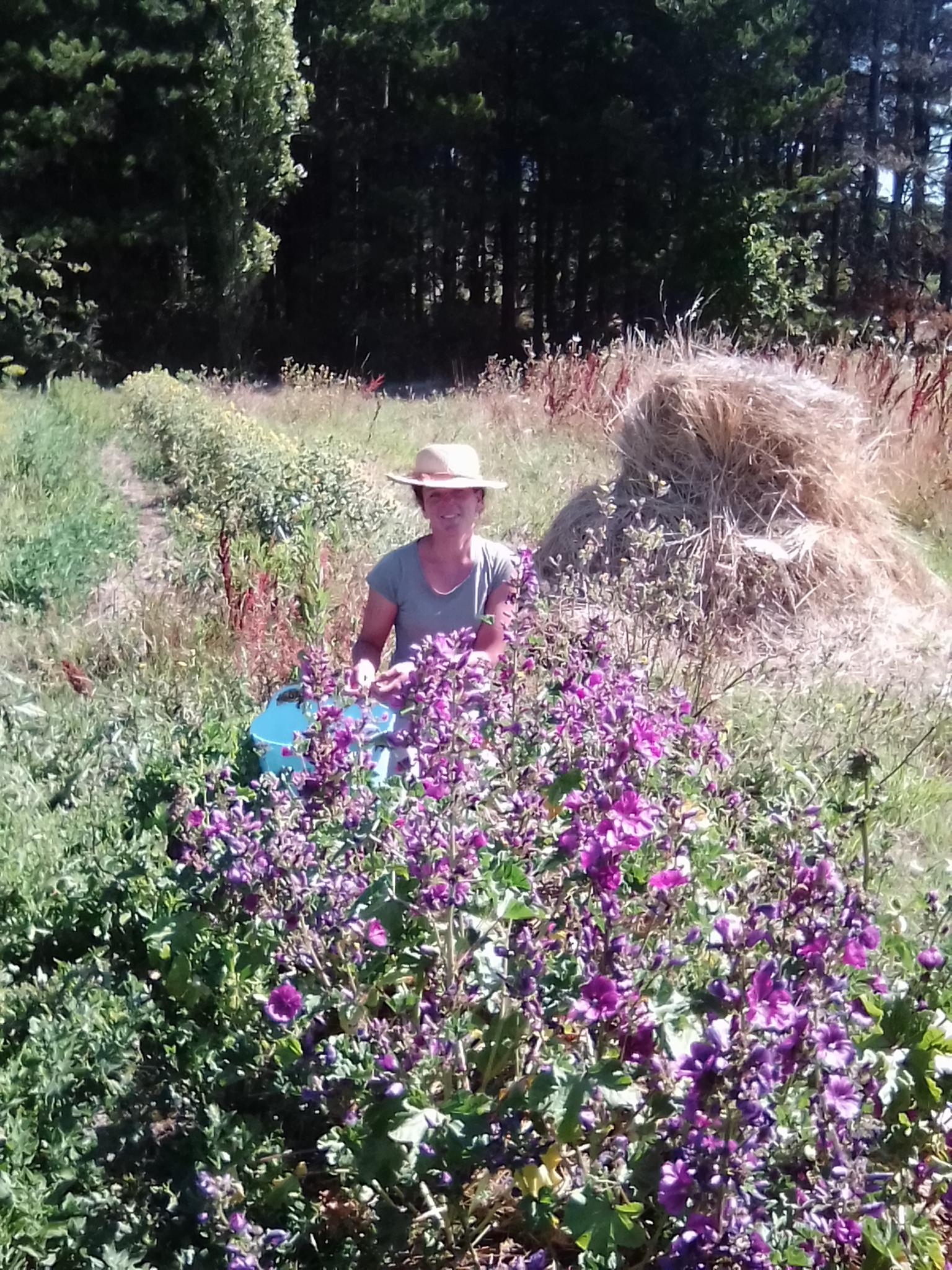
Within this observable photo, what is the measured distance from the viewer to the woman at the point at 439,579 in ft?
10.5

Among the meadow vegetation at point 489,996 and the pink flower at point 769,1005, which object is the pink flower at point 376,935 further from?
the pink flower at point 769,1005

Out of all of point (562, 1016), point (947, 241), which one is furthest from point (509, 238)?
point (562, 1016)

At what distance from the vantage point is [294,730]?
9.42 ft

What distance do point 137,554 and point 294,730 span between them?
10.5ft

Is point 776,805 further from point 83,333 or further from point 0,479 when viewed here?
point 83,333

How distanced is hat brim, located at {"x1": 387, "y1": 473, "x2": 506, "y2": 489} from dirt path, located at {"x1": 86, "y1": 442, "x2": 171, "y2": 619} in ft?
6.71

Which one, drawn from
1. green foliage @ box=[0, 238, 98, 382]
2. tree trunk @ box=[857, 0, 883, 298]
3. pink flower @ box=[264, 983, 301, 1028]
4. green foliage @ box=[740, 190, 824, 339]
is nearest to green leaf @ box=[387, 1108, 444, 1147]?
pink flower @ box=[264, 983, 301, 1028]

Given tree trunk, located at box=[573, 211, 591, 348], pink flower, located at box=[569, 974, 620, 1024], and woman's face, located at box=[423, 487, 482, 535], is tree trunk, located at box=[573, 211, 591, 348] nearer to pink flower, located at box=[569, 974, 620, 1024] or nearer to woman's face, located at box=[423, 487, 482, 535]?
woman's face, located at box=[423, 487, 482, 535]

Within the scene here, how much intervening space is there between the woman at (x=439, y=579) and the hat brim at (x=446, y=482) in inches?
0.5

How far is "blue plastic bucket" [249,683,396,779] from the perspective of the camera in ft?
6.25

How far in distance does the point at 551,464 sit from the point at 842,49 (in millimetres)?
23710

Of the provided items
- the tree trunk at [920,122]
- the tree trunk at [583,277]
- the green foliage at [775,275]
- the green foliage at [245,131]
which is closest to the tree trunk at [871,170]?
the tree trunk at [920,122]

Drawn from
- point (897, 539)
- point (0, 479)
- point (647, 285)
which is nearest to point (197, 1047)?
point (897, 539)

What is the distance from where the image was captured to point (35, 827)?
2.97 meters
